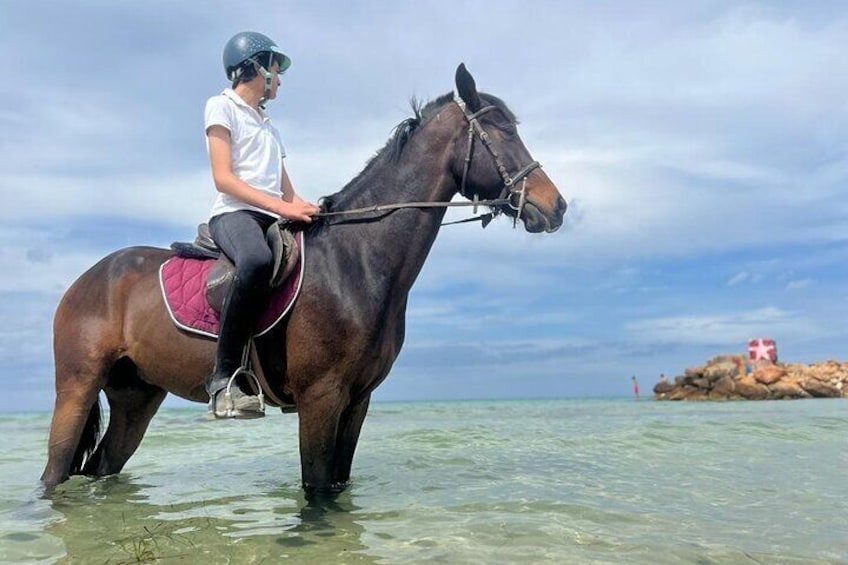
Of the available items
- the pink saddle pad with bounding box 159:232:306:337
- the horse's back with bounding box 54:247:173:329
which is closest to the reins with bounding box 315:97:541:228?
the pink saddle pad with bounding box 159:232:306:337

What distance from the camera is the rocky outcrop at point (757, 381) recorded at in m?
29.9

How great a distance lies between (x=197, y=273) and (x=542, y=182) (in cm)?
247

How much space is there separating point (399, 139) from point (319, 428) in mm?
2047

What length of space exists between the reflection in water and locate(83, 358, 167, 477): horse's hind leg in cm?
19

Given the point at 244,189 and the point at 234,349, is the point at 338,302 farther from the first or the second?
the point at 244,189

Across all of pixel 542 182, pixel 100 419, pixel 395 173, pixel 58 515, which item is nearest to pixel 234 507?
pixel 58 515

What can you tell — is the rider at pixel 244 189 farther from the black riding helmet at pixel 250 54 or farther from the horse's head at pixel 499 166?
the horse's head at pixel 499 166

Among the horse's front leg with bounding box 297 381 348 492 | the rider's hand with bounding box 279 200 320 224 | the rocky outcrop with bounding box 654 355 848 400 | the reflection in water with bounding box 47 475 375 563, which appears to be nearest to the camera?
the reflection in water with bounding box 47 475 375 563

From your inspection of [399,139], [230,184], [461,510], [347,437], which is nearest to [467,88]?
[399,139]

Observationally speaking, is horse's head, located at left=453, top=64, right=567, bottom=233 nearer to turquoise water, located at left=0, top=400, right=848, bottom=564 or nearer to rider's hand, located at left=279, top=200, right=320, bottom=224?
rider's hand, located at left=279, top=200, right=320, bottom=224

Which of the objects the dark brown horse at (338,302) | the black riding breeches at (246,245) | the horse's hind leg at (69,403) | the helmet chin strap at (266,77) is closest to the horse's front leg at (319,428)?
the dark brown horse at (338,302)

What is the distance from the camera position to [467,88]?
14.9ft

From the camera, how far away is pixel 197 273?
4609 mm

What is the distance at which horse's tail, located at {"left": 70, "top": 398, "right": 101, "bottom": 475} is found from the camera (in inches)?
209
